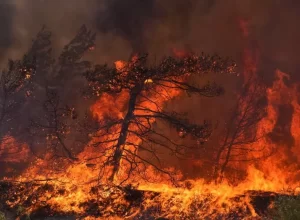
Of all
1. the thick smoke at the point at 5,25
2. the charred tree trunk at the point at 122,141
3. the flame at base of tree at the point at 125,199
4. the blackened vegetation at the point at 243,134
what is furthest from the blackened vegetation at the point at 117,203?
the thick smoke at the point at 5,25

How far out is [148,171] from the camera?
22375 millimetres

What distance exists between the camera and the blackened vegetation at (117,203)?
13.2 metres

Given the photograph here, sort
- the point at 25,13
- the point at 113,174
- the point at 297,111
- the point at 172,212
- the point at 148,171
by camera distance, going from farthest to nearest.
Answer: the point at 25,13 < the point at 297,111 < the point at 148,171 < the point at 113,174 < the point at 172,212

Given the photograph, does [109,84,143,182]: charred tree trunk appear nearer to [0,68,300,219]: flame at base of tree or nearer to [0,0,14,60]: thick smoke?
[0,68,300,219]: flame at base of tree

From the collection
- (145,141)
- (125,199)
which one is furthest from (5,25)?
(125,199)

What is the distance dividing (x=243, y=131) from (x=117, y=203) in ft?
41.6

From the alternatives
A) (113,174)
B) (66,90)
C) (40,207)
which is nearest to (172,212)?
(113,174)

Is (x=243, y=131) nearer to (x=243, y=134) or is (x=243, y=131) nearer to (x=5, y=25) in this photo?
(x=243, y=134)

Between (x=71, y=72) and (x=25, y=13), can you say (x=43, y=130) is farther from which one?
(x=25, y=13)

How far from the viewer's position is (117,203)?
45.8 feet

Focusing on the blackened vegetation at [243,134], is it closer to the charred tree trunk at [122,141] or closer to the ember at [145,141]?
the ember at [145,141]

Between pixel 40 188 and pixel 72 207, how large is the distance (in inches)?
67.2

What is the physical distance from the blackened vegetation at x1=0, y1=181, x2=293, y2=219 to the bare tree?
8208mm

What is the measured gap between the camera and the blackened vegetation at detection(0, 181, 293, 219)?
1323cm
